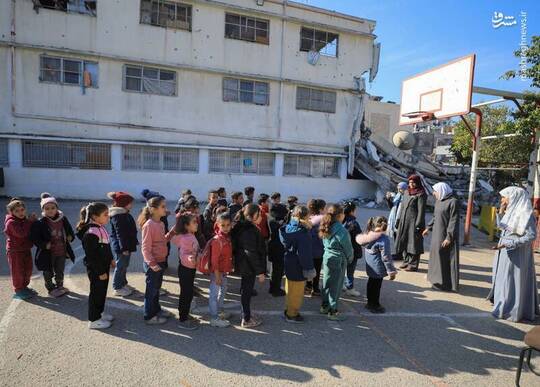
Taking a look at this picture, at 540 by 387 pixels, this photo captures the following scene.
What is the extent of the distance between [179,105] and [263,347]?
12.6 meters

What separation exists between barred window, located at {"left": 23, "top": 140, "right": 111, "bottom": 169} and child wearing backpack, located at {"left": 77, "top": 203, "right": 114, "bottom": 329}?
10.9 meters

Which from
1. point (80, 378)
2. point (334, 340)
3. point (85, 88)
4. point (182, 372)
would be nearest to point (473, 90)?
point (334, 340)

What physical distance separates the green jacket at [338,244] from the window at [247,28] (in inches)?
519

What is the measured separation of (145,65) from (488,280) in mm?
13454

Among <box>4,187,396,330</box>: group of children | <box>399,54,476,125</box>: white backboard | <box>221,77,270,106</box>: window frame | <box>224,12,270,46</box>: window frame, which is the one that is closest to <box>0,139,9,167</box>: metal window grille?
<box>221,77,270,106</box>: window frame

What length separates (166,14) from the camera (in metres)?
14.2

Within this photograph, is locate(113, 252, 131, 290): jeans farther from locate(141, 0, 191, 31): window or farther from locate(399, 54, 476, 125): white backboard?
locate(141, 0, 191, 31): window

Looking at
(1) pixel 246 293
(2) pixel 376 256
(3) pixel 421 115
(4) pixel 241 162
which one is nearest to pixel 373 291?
(2) pixel 376 256

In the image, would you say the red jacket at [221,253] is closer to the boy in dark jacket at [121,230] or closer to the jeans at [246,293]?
the jeans at [246,293]

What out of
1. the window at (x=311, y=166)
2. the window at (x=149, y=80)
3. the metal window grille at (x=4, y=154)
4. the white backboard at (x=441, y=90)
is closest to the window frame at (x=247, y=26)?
the window at (x=149, y=80)

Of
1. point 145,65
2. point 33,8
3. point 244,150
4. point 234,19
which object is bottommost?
point 244,150

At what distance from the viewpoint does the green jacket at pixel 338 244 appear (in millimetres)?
4348

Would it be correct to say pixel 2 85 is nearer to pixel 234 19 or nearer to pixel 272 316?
pixel 234 19

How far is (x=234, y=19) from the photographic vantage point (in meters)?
15.2
